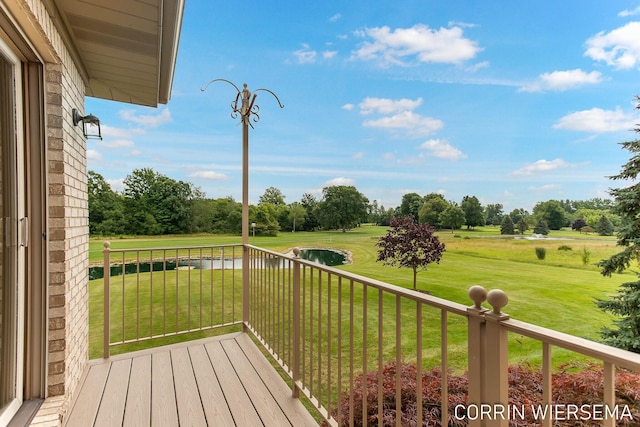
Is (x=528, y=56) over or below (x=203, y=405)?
over

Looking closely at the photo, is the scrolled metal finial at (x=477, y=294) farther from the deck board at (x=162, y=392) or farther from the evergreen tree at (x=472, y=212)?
the evergreen tree at (x=472, y=212)

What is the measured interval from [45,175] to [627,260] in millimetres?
6443

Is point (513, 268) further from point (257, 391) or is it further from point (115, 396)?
point (115, 396)

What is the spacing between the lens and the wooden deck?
188 cm

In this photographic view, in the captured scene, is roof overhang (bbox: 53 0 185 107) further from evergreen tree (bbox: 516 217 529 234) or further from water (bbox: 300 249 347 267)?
evergreen tree (bbox: 516 217 529 234)

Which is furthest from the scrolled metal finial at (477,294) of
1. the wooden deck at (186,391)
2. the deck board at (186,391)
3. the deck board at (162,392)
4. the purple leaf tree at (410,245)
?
the purple leaf tree at (410,245)

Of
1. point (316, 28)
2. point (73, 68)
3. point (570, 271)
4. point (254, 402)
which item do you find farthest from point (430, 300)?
point (316, 28)

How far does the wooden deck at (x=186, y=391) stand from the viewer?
1.88m

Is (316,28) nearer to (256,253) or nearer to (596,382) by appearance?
(256,253)

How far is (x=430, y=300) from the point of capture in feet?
3.44

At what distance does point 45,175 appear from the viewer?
70.7 inches

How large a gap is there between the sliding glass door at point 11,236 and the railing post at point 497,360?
2081 mm

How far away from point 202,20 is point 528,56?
844 centimetres

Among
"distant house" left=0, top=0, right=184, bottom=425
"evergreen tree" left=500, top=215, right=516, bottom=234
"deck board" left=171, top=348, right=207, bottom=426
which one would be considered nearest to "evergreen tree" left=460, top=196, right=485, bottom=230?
"evergreen tree" left=500, top=215, right=516, bottom=234
